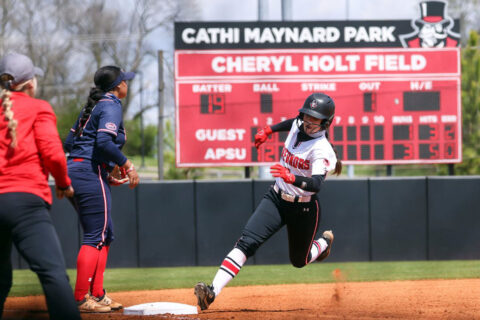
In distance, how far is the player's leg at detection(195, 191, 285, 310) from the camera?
4.76 m

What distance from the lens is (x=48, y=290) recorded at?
335 cm

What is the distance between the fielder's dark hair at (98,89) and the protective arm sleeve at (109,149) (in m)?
0.27

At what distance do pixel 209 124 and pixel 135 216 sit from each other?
1.95m

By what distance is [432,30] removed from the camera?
38.6 feet

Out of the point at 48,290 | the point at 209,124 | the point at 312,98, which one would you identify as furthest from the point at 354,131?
the point at 48,290

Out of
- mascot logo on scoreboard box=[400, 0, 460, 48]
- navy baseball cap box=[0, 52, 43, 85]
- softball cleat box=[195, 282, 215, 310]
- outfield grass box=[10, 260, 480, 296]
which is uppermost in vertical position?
mascot logo on scoreboard box=[400, 0, 460, 48]

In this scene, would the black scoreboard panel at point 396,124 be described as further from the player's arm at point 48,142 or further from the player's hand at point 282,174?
the player's arm at point 48,142

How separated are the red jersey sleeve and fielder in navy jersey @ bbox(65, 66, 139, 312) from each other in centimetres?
135

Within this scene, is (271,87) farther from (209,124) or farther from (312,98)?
(312,98)

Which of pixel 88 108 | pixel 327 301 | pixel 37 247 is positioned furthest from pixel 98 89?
pixel 327 301

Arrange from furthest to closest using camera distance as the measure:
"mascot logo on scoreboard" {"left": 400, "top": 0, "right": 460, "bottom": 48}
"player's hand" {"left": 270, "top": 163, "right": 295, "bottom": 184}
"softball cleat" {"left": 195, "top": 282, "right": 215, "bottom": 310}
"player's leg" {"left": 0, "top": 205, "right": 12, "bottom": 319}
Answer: "mascot logo on scoreboard" {"left": 400, "top": 0, "right": 460, "bottom": 48}, "softball cleat" {"left": 195, "top": 282, "right": 215, "bottom": 310}, "player's hand" {"left": 270, "top": 163, "right": 295, "bottom": 184}, "player's leg" {"left": 0, "top": 205, "right": 12, "bottom": 319}

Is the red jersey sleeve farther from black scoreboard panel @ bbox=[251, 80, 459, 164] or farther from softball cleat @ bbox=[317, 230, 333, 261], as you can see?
black scoreboard panel @ bbox=[251, 80, 459, 164]

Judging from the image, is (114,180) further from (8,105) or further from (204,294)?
(8,105)

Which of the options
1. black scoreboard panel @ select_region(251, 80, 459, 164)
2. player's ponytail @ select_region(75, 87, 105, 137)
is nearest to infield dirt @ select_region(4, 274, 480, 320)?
player's ponytail @ select_region(75, 87, 105, 137)
